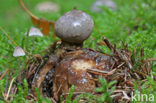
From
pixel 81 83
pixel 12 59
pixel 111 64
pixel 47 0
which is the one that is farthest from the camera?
pixel 47 0

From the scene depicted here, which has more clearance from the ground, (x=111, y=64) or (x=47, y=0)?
Result: (x=47, y=0)

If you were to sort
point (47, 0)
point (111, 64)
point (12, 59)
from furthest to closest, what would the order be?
1. point (47, 0)
2. point (12, 59)
3. point (111, 64)

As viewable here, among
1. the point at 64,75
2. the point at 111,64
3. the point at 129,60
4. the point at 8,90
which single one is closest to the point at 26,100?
the point at 8,90

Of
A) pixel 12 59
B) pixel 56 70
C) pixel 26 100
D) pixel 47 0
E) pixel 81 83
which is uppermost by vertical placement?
pixel 47 0

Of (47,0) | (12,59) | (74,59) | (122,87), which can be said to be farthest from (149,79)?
(47,0)

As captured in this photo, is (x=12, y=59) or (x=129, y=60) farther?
(x=12, y=59)

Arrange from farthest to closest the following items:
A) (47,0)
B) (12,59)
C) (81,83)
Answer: (47,0), (12,59), (81,83)

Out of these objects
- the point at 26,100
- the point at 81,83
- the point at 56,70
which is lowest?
the point at 26,100

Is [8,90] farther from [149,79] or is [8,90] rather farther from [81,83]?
[149,79]

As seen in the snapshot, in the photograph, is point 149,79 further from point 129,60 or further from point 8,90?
point 8,90
